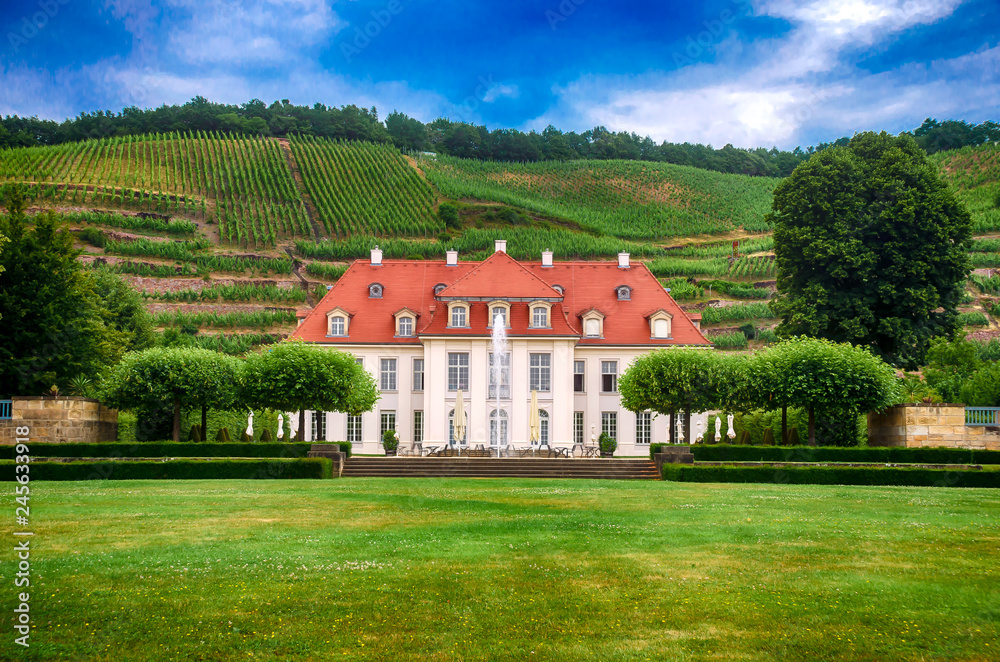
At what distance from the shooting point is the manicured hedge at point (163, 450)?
29.2 metres

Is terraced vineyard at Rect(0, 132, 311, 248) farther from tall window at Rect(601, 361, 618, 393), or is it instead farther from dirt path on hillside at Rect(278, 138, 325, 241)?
tall window at Rect(601, 361, 618, 393)

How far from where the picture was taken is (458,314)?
153 feet

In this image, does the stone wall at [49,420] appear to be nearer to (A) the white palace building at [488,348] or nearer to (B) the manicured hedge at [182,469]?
(B) the manicured hedge at [182,469]

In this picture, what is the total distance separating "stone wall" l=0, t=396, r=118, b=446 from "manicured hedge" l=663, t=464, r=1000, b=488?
22.7 meters

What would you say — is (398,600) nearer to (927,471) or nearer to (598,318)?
(927,471)

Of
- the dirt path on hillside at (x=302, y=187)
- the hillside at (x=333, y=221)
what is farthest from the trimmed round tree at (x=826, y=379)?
the dirt path on hillside at (x=302, y=187)

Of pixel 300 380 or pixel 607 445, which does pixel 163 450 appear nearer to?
pixel 300 380

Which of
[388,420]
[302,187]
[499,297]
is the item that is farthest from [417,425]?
[302,187]

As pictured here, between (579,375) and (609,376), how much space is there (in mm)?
1746

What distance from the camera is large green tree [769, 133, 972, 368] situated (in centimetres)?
4069

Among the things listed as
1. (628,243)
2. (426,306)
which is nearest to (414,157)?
(628,243)

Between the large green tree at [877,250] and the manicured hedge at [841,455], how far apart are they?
456 inches

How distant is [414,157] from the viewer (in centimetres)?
13412

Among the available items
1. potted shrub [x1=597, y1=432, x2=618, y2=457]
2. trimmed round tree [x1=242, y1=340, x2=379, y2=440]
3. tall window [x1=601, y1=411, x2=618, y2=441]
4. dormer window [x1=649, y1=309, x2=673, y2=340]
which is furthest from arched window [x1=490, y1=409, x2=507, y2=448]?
trimmed round tree [x1=242, y1=340, x2=379, y2=440]
